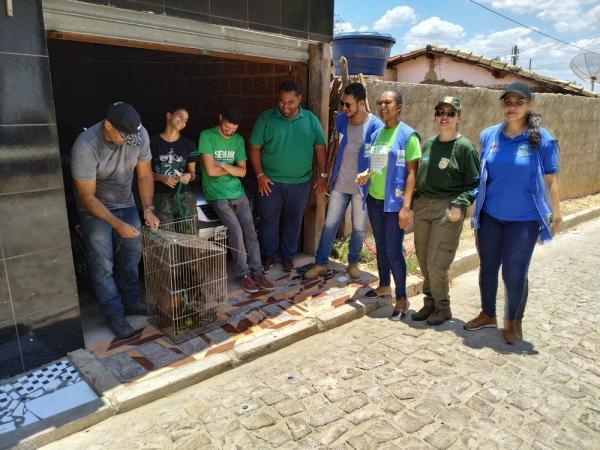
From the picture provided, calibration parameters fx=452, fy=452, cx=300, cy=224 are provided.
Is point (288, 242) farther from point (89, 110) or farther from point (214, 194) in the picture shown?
point (89, 110)

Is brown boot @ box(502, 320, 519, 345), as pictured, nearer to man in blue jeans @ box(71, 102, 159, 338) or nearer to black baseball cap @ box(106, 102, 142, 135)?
man in blue jeans @ box(71, 102, 159, 338)

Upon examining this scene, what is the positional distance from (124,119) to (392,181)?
91.7 inches

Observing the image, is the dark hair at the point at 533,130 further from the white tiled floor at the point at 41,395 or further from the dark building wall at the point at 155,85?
the white tiled floor at the point at 41,395

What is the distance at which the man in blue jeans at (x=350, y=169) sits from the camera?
4.54 m

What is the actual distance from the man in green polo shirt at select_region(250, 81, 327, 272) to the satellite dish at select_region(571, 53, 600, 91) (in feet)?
42.1

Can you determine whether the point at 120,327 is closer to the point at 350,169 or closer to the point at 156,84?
the point at 350,169

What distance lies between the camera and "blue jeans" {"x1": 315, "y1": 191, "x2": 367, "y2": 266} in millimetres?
4906

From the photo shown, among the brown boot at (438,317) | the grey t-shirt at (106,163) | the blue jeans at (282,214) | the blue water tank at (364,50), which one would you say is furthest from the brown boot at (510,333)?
the blue water tank at (364,50)

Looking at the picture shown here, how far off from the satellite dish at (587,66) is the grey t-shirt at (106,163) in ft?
48.4

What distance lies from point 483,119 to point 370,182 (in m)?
4.26

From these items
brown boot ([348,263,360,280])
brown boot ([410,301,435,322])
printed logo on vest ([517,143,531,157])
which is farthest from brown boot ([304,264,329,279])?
printed logo on vest ([517,143,531,157])

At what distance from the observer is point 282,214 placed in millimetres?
5562

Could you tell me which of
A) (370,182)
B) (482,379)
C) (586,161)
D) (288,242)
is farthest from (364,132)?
(586,161)

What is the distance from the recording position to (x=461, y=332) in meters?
4.22
